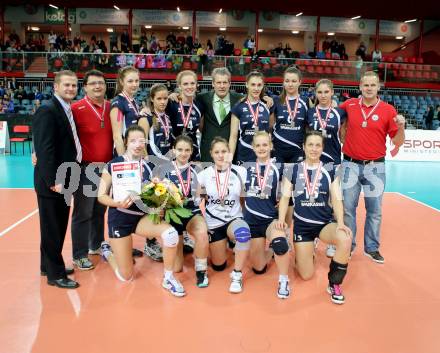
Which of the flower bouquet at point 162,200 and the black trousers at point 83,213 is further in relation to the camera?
the black trousers at point 83,213

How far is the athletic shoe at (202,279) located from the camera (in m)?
3.61

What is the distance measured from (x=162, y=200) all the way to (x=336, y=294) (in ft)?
5.50

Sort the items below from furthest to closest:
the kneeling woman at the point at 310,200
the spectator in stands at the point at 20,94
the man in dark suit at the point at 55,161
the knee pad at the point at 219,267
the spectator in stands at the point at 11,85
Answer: the spectator in stands at the point at 11,85
the spectator in stands at the point at 20,94
the knee pad at the point at 219,267
the kneeling woman at the point at 310,200
the man in dark suit at the point at 55,161

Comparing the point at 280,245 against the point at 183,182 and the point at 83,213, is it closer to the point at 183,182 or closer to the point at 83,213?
the point at 183,182

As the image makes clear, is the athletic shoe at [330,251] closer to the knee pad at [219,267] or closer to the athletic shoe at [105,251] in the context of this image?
the knee pad at [219,267]

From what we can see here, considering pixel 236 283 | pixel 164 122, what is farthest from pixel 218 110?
pixel 236 283

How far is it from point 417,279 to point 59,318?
128 inches

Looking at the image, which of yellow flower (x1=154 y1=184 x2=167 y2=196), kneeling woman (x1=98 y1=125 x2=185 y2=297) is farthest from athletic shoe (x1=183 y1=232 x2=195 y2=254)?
yellow flower (x1=154 y1=184 x2=167 y2=196)

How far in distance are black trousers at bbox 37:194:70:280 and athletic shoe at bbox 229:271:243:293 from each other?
1.51m

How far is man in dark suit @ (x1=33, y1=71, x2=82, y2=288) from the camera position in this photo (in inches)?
130

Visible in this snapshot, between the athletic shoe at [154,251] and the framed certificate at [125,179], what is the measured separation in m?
1.02

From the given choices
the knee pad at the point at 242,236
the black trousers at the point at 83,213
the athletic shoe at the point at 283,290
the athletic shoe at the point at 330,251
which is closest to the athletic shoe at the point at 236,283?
the knee pad at the point at 242,236

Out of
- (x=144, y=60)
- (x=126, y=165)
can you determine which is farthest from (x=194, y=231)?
(x=144, y=60)

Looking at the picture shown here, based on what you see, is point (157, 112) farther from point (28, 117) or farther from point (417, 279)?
point (28, 117)
